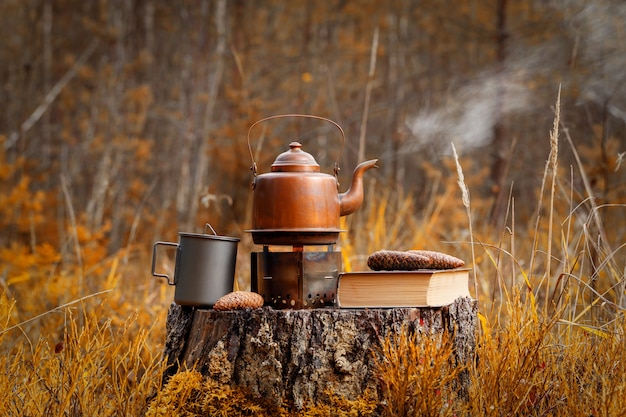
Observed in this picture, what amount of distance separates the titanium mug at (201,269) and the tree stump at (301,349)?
118 millimetres

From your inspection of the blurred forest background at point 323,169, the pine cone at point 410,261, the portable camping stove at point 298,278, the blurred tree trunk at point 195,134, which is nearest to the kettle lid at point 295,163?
the portable camping stove at point 298,278

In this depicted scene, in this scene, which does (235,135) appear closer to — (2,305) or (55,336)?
(55,336)

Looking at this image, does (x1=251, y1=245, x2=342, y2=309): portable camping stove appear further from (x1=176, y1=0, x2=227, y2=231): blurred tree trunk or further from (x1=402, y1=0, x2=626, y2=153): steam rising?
(x1=176, y1=0, x2=227, y2=231): blurred tree trunk

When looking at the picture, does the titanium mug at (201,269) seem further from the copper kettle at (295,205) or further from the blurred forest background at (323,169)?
the blurred forest background at (323,169)

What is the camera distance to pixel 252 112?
7109mm

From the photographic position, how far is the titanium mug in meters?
2.52

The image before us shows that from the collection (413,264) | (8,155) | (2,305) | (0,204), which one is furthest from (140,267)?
(8,155)

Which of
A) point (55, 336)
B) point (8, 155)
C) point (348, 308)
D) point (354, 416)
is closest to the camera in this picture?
point (354, 416)

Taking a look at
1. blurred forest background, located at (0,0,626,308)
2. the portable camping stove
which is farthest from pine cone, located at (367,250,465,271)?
blurred forest background, located at (0,0,626,308)

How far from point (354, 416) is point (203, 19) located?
6317 millimetres

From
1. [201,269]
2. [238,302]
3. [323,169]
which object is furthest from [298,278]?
[323,169]

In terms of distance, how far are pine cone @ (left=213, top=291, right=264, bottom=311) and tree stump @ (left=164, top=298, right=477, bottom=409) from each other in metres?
0.02

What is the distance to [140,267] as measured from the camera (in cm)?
563

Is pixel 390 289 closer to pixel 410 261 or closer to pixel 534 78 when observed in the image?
pixel 410 261
